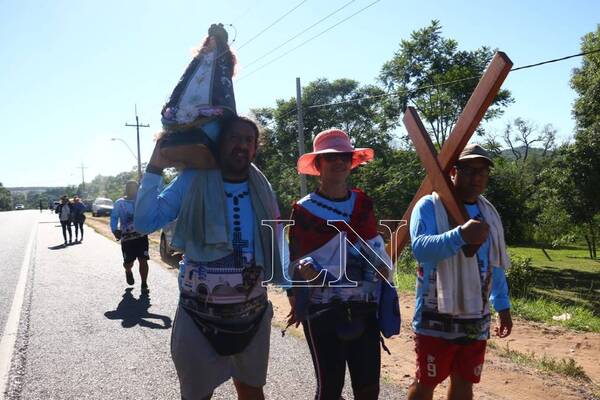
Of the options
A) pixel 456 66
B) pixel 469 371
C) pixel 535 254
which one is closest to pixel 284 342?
pixel 469 371

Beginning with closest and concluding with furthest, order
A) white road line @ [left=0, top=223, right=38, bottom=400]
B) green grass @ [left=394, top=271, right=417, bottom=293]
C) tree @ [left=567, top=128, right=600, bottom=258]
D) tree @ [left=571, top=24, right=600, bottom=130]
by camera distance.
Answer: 1. white road line @ [left=0, top=223, right=38, bottom=400]
2. green grass @ [left=394, top=271, right=417, bottom=293]
3. tree @ [left=567, top=128, right=600, bottom=258]
4. tree @ [left=571, top=24, right=600, bottom=130]

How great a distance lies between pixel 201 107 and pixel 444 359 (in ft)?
5.97

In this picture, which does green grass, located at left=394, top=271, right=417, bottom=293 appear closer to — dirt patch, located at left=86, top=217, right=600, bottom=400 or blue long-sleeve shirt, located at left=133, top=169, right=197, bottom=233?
dirt patch, located at left=86, top=217, right=600, bottom=400

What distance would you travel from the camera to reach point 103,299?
7426mm

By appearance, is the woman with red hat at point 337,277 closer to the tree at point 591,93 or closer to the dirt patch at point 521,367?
the dirt patch at point 521,367

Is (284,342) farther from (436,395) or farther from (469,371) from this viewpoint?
(469,371)

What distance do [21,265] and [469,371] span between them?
11.7 metres

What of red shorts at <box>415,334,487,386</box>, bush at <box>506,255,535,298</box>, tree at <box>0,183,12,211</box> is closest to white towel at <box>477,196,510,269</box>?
red shorts at <box>415,334,487,386</box>

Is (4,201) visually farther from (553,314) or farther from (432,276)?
(432,276)

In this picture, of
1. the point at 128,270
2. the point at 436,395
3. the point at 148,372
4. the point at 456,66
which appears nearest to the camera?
the point at 436,395

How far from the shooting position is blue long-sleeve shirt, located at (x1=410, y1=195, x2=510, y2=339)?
2.49 m

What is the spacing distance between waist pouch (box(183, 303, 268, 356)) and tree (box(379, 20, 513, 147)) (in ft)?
61.6

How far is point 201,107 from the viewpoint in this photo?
2217mm

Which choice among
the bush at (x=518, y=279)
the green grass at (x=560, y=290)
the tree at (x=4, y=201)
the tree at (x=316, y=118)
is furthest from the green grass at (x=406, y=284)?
the tree at (x=4, y=201)
